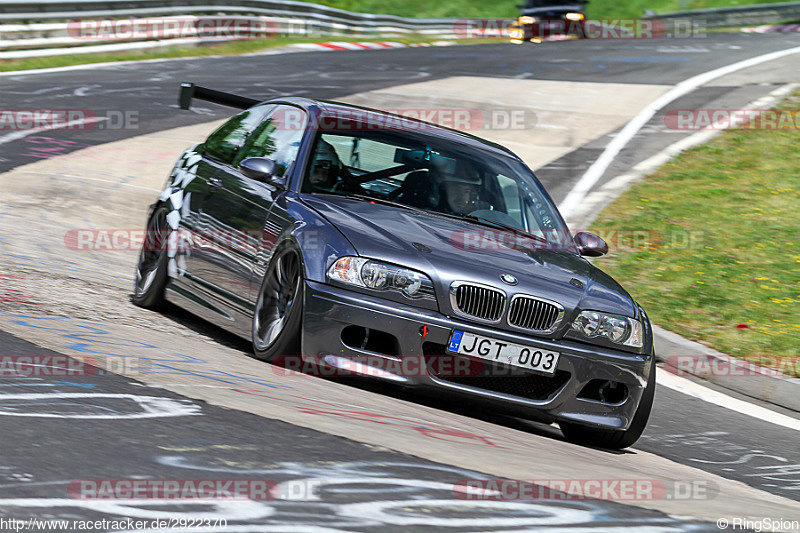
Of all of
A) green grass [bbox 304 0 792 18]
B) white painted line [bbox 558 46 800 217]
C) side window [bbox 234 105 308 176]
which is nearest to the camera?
side window [bbox 234 105 308 176]

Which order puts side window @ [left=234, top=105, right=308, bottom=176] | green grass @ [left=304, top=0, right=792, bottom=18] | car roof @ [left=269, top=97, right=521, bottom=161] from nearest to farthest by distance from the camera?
side window @ [left=234, top=105, right=308, bottom=176] → car roof @ [left=269, top=97, right=521, bottom=161] → green grass @ [left=304, top=0, right=792, bottom=18]

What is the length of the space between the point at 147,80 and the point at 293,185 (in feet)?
49.4

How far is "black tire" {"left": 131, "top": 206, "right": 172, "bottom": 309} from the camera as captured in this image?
7.83 metres

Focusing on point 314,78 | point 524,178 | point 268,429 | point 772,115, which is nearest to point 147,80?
point 314,78

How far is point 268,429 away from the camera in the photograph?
14.7ft

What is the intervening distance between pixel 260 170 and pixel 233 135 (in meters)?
1.36

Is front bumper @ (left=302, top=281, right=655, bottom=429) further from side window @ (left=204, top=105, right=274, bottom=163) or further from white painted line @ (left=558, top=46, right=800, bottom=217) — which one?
white painted line @ (left=558, top=46, right=800, bottom=217)

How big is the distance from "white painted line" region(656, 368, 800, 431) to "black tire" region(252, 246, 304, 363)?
311cm

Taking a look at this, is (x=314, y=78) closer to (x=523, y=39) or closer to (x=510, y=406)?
(x=523, y=39)

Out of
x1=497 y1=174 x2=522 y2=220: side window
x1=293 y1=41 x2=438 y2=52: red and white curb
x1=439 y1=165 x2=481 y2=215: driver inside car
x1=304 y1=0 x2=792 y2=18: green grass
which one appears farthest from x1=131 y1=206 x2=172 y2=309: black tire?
x1=304 y1=0 x2=792 y2=18: green grass

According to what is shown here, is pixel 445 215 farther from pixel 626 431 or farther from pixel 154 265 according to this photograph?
pixel 154 265

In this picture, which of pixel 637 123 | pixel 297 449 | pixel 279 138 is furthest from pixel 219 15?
pixel 297 449

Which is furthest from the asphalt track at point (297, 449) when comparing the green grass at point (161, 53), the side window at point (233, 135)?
the green grass at point (161, 53)

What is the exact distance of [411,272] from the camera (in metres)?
5.78
